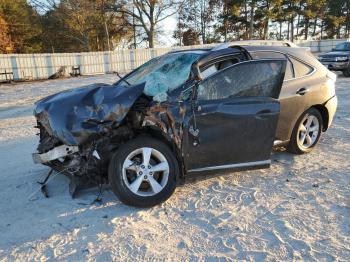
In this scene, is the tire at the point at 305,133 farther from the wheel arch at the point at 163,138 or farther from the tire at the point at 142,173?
the tire at the point at 142,173

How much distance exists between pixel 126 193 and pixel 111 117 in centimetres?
83

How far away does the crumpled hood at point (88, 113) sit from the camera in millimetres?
3803

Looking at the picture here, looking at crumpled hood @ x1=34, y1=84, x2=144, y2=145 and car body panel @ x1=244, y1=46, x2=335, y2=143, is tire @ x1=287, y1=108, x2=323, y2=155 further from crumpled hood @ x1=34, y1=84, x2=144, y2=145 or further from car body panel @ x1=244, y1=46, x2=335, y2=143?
crumpled hood @ x1=34, y1=84, x2=144, y2=145

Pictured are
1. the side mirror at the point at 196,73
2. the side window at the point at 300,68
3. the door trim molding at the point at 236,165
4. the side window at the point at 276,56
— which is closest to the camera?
the side mirror at the point at 196,73

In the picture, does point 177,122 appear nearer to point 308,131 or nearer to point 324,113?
point 308,131

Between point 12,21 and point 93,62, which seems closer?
point 93,62

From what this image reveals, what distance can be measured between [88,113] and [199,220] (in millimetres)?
1644

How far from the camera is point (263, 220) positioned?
143 inches

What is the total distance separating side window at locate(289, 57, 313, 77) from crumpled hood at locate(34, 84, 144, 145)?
2.60 m

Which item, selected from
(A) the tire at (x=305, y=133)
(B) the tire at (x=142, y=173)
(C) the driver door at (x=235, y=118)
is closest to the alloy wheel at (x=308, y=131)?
(A) the tire at (x=305, y=133)

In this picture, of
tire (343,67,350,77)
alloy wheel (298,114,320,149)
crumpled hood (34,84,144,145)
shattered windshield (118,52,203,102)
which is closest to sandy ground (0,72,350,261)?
alloy wheel (298,114,320,149)

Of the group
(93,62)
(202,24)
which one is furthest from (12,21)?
(202,24)

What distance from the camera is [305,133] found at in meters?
5.57

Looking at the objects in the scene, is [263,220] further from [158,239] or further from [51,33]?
[51,33]
